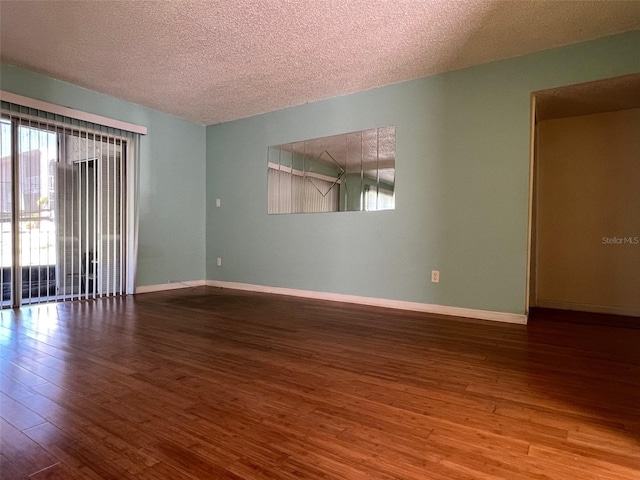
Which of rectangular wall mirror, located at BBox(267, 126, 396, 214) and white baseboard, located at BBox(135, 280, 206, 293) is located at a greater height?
rectangular wall mirror, located at BBox(267, 126, 396, 214)

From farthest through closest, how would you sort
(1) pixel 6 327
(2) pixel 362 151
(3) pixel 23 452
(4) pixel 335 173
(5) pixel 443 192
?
(4) pixel 335 173 → (2) pixel 362 151 → (5) pixel 443 192 → (1) pixel 6 327 → (3) pixel 23 452

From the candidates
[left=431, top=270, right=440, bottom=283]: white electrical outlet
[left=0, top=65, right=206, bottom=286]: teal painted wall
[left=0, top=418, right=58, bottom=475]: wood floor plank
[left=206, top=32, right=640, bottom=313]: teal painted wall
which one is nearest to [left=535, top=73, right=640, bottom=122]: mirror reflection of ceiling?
[left=206, top=32, right=640, bottom=313]: teal painted wall

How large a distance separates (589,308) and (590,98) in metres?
2.21

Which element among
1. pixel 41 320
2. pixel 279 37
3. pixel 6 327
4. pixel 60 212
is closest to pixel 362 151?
pixel 279 37

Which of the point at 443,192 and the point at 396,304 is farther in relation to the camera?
the point at 396,304

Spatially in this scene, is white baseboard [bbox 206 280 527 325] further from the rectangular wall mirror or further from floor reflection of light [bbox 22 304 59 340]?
floor reflection of light [bbox 22 304 59 340]

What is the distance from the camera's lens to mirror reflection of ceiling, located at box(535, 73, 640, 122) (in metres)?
2.99

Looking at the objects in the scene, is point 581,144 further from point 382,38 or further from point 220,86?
point 220,86

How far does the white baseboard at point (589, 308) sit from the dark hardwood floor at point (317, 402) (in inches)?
36.2

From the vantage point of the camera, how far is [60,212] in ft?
12.4

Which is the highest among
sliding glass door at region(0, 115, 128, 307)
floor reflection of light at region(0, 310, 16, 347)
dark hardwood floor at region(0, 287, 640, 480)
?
sliding glass door at region(0, 115, 128, 307)

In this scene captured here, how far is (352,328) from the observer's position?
2924 millimetres

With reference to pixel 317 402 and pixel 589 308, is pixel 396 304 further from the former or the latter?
pixel 317 402

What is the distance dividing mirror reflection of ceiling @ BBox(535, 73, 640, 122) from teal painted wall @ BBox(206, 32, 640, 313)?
14cm
